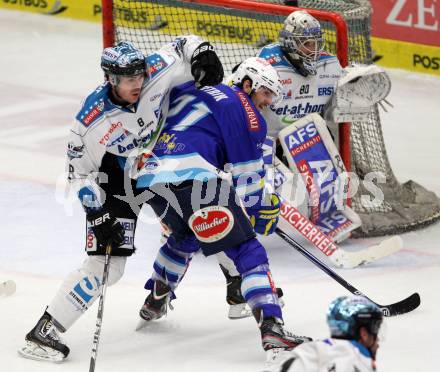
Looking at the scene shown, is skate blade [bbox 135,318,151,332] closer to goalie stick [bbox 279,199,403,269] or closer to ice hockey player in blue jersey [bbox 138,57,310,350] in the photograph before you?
ice hockey player in blue jersey [bbox 138,57,310,350]

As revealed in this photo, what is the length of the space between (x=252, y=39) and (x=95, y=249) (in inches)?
131

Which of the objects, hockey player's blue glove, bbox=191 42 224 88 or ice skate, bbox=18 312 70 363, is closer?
Result: ice skate, bbox=18 312 70 363

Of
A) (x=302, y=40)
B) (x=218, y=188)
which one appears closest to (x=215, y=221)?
(x=218, y=188)

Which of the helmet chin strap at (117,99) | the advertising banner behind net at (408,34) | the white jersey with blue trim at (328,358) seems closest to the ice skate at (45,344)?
the helmet chin strap at (117,99)

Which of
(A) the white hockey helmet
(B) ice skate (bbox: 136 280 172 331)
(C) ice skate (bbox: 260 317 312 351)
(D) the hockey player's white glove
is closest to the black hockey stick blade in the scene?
(C) ice skate (bbox: 260 317 312 351)

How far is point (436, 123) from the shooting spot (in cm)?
904

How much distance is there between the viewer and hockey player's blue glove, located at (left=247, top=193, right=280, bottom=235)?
5504 mm

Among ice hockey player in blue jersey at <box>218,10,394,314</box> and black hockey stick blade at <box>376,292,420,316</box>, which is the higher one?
ice hockey player in blue jersey at <box>218,10,394,314</box>

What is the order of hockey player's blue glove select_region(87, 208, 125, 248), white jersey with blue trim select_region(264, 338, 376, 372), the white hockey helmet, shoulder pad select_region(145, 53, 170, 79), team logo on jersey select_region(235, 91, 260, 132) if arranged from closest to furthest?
white jersey with blue trim select_region(264, 338, 376, 372) → hockey player's blue glove select_region(87, 208, 125, 248) → team logo on jersey select_region(235, 91, 260, 132) → shoulder pad select_region(145, 53, 170, 79) → the white hockey helmet

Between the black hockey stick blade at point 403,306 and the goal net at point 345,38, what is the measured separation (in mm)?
1228

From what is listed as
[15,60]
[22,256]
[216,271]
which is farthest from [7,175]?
[15,60]

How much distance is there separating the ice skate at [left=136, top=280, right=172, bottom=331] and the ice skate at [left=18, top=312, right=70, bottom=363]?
0.53 meters

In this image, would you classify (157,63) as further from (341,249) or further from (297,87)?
(341,249)

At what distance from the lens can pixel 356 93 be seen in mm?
6883
